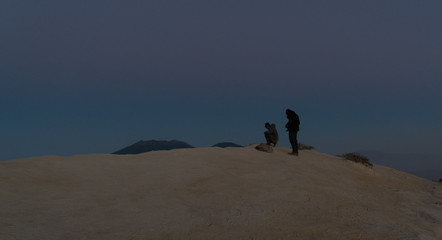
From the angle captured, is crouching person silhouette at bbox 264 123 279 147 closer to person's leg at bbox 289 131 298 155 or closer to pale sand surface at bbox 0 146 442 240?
person's leg at bbox 289 131 298 155

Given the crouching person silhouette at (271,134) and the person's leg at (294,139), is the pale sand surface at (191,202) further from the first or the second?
the crouching person silhouette at (271,134)

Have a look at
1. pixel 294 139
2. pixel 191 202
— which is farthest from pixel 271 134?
pixel 191 202

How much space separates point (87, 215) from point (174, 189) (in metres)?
2.15

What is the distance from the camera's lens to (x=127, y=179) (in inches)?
301

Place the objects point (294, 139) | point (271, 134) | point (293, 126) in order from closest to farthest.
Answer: point (293, 126) < point (294, 139) < point (271, 134)

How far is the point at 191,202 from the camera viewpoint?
6.16 meters

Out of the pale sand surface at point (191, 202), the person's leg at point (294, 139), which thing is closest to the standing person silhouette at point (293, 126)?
the person's leg at point (294, 139)

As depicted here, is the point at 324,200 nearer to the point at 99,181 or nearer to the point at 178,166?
the point at 178,166

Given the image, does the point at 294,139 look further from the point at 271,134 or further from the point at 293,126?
the point at 271,134

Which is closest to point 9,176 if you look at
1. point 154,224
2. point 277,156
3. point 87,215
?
point 87,215

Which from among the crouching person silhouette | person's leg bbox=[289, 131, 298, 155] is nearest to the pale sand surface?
person's leg bbox=[289, 131, 298, 155]

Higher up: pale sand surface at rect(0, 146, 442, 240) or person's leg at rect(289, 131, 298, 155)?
person's leg at rect(289, 131, 298, 155)

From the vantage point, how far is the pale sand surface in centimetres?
470

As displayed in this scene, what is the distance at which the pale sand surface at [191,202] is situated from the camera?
4.70m
